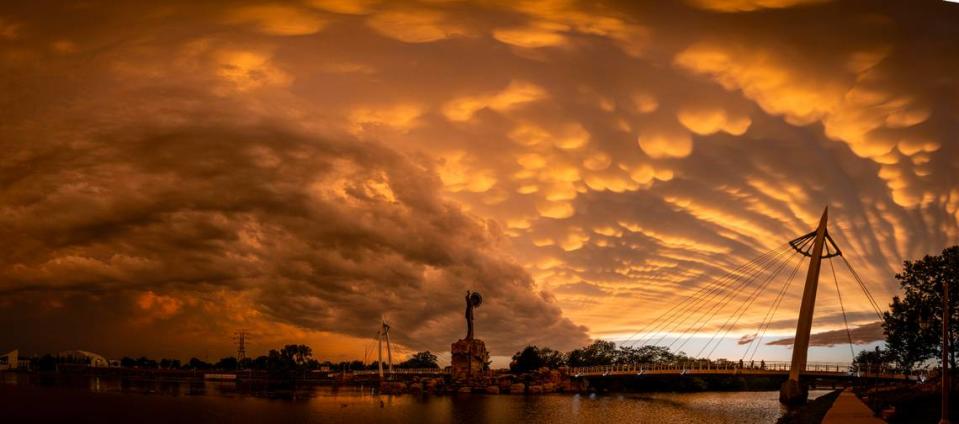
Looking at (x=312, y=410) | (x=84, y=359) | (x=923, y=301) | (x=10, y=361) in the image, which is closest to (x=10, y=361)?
(x=10, y=361)

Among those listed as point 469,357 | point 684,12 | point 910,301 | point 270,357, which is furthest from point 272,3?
point 270,357

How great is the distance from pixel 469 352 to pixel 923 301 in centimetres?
2935

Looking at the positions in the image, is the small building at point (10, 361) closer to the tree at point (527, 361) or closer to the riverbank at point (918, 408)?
the riverbank at point (918, 408)

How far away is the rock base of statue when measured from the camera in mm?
48375

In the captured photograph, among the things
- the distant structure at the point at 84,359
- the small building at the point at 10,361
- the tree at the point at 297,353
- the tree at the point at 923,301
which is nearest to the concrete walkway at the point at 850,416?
the tree at the point at 923,301

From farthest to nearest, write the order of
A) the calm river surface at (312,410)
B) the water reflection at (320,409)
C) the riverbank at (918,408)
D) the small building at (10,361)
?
the small building at (10,361)
the water reflection at (320,409)
the calm river surface at (312,410)
the riverbank at (918,408)

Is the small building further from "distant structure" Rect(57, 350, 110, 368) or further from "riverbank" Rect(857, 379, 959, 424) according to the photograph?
"riverbank" Rect(857, 379, 959, 424)

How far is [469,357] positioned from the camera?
49.1 metres

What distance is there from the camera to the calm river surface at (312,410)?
2395 cm

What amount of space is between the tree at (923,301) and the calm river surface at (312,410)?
23.0ft

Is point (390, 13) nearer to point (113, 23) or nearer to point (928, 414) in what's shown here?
point (113, 23)

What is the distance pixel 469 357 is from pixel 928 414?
34.3m

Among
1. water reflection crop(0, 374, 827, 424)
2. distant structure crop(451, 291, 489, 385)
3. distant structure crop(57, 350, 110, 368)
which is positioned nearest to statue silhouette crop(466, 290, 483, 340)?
distant structure crop(451, 291, 489, 385)

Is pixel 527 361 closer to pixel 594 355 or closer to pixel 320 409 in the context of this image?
pixel 594 355
